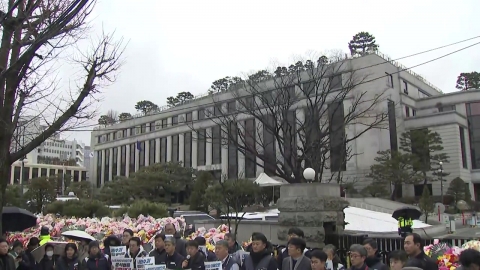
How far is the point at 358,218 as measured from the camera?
1934cm

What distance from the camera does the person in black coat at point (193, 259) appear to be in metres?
6.63

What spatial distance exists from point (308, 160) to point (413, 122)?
30319 mm

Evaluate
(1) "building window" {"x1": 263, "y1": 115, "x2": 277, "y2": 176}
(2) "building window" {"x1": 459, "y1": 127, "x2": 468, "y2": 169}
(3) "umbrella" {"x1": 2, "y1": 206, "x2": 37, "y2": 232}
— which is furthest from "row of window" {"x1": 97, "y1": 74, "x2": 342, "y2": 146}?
(2) "building window" {"x1": 459, "y1": 127, "x2": 468, "y2": 169}

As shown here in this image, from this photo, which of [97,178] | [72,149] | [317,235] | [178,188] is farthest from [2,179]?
[72,149]

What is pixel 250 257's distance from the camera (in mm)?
6430

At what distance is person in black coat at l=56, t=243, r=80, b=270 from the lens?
7.29 metres

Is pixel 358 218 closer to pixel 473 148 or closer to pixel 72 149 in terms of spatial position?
pixel 473 148

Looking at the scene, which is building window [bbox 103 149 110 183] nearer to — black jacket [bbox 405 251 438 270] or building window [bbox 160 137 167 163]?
building window [bbox 160 137 167 163]

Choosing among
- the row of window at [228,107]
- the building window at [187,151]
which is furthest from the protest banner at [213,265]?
the building window at [187,151]

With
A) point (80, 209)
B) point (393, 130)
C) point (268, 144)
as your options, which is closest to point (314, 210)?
point (80, 209)

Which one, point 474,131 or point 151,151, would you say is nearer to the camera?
point 474,131

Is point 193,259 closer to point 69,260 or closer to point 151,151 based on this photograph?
point 69,260

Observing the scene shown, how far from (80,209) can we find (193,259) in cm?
1638

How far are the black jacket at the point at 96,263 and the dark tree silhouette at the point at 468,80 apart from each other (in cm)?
7001
